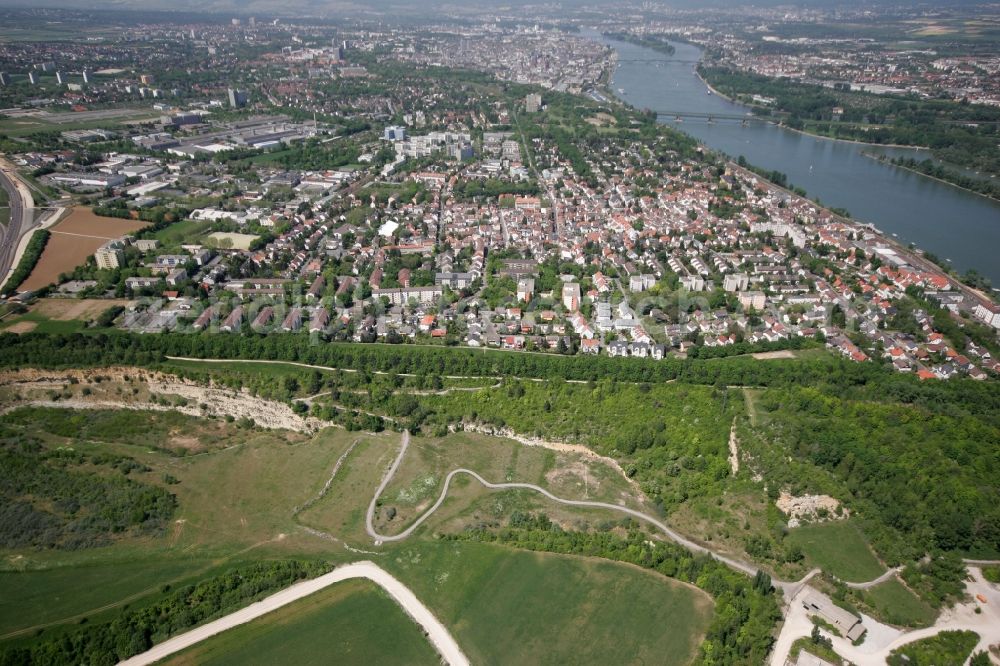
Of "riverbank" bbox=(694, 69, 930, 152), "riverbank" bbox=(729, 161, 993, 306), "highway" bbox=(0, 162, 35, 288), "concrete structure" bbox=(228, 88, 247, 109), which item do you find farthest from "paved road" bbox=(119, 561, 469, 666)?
"concrete structure" bbox=(228, 88, 247, 109)

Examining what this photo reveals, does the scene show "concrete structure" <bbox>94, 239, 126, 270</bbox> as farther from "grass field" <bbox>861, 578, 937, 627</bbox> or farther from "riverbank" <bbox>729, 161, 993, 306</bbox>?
"riverbank" <bbox>729, 161, 993, 306</bbox>

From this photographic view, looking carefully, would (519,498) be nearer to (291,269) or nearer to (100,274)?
(291,269)

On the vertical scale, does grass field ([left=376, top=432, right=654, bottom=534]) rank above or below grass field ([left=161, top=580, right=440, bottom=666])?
above

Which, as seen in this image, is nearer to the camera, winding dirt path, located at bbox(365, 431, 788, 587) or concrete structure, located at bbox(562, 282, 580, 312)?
winding dirt path, located at bbox(365, 431, 788, 587)

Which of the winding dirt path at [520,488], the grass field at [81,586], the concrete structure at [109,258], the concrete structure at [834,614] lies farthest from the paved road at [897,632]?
the concrete structure at [109,258]

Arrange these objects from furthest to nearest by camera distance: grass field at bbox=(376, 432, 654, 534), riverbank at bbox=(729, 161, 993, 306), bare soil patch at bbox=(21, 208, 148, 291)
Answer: bare soil patch at bbox=(21, 208, 148, 291)
riverbank at bbox=(729, 161, 993, 306)
grass field at bbox=(376, 432, 654, 534)

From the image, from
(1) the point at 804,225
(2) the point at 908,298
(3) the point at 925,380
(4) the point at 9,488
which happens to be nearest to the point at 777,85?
(1) the point at 804,225
